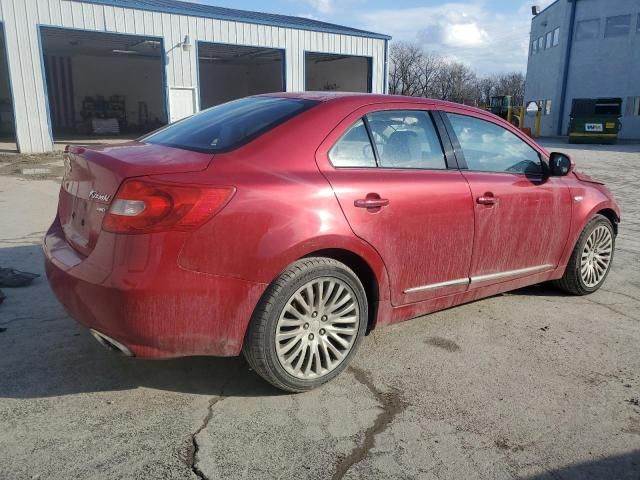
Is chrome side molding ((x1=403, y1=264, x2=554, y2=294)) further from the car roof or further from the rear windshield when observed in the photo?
the rear windshield

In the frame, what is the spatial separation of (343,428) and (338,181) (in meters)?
1.31

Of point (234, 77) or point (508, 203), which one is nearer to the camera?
point (508, 203)

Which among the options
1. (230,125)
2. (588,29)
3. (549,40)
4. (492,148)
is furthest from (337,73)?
(230,125)

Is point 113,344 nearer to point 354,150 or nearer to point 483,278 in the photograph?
point 354,150

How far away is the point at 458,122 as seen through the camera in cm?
378

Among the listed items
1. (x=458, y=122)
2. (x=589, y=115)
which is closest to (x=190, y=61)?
(x=458, y=122)

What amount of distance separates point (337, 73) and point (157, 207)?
94.4ft

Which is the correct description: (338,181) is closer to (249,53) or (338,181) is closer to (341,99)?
(341,99)

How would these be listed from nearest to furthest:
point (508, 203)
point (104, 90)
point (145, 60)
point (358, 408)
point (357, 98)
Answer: point (358, 408)
point (357, 98)
point (508, 203)
point (104, 90)
point (145, 60)

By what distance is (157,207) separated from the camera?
2516mm

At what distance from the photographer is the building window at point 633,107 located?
31984 millimetres

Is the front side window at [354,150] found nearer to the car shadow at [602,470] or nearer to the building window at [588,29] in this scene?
Result: the car shadow at [602,470]

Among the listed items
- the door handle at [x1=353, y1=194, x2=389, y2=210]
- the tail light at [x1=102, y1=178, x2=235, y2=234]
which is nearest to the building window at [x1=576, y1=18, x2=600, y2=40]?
the door handle at [x1=353, y1=194, x2=389, y2=210]

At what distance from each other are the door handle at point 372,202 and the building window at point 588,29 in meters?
37.1
